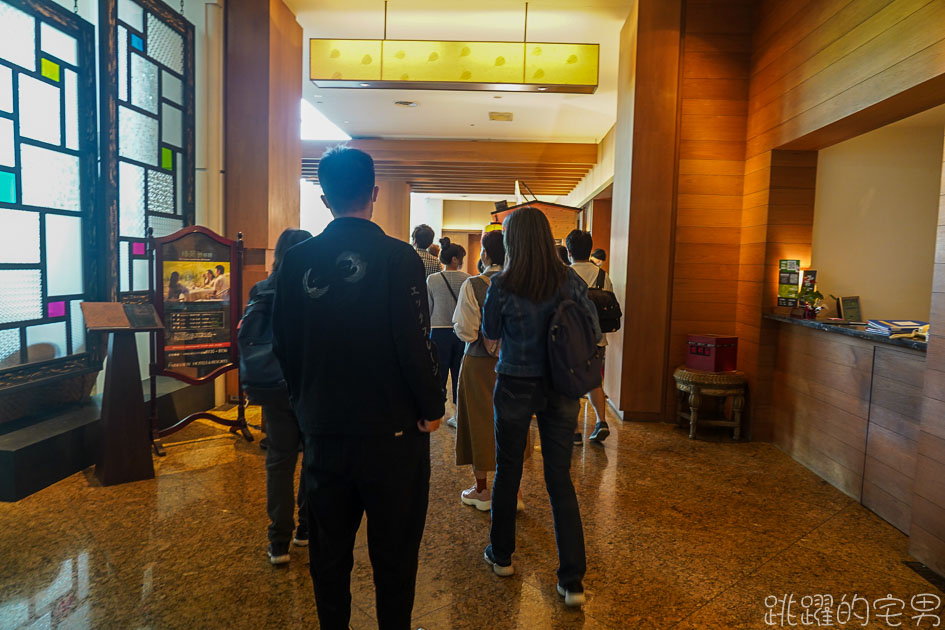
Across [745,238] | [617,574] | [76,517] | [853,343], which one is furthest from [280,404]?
[745,238]

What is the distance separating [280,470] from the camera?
2.55 metres

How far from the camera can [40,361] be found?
144 inches

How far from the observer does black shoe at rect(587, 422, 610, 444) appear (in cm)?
436

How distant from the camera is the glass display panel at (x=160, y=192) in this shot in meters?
4.56

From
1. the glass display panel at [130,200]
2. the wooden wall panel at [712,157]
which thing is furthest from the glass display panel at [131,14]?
the wooden wall panel at [712,157]

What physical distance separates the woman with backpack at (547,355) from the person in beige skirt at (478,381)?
1.46ft

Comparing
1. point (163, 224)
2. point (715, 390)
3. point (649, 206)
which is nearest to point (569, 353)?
point (715, 390)

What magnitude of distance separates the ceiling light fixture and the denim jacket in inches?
138

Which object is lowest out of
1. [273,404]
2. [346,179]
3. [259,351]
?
[273,404]

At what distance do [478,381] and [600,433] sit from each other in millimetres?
1788

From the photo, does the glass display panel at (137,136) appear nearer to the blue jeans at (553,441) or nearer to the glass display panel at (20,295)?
the glass display panel at (20,295)

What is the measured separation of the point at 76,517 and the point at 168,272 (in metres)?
1.76

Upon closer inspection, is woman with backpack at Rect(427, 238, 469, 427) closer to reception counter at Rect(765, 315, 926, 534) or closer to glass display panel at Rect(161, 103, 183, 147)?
reception counter at Rect(765, 315, 926, 534)

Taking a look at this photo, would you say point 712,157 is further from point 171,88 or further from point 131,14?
point 131,14
